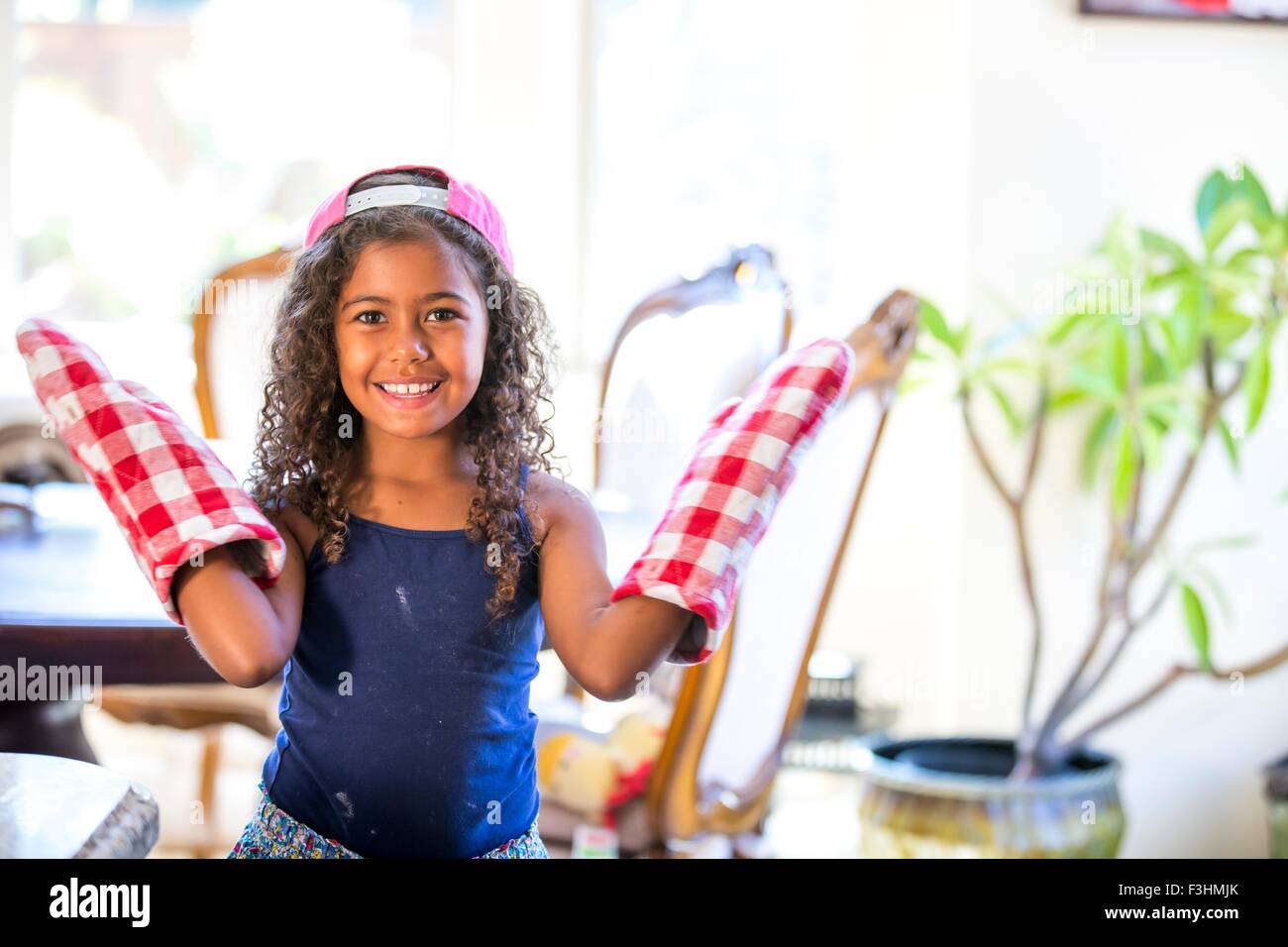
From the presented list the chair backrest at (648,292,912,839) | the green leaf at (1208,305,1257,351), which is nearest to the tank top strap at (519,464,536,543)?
the chair backrest at (648,292,912,839)

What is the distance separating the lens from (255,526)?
1.79 feet

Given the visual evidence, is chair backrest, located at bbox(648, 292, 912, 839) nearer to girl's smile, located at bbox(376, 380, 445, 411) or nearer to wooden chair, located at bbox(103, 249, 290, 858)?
girl's smile, located at bbox(376, 380, 445, 411)

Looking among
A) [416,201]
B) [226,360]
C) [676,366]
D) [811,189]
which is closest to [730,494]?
[416,201]

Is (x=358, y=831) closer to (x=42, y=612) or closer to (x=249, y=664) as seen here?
(x=249, y=664)

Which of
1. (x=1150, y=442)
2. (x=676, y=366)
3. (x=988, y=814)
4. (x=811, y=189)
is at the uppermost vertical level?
(x=811, y=189)

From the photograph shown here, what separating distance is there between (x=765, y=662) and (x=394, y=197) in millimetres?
865

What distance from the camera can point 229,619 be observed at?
549 millimetres

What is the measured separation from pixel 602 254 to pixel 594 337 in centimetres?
20

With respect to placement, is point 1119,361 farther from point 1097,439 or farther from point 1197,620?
point 1197,620

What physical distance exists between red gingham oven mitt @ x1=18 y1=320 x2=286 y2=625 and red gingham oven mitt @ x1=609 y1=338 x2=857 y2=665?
0.54 feet

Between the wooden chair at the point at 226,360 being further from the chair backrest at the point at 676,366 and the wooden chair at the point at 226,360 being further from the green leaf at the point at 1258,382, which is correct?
the green leaf at the point at 1258,382

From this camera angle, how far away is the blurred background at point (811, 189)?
2279 millimetres

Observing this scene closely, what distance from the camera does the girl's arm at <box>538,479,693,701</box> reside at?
22.8 inches

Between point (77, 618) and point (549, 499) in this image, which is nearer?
point (549, 499)
